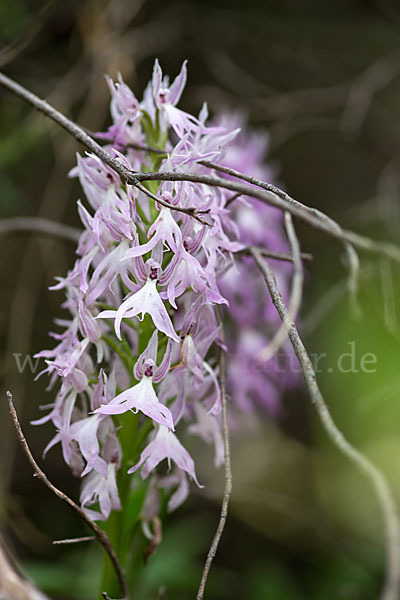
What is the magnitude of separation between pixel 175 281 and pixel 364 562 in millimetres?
1116

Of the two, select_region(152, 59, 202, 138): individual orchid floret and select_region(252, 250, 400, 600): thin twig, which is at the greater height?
select_region(152, 59, 202, 138): individual orchid floret

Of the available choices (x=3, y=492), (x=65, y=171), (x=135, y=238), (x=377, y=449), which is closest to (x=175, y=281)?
(x=135, y=238)

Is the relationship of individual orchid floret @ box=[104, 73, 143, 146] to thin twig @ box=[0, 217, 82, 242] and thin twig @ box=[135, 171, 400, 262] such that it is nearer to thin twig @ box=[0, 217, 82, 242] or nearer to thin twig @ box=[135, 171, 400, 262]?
thin twig @ box=[135, 171, 400, 262]

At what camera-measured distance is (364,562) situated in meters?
1.37

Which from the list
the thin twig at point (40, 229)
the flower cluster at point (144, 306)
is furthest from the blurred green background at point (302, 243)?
→ the flower cluster at point (144, 306)

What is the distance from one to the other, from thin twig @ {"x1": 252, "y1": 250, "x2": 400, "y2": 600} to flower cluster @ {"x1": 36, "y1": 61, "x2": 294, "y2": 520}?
0.20 feet

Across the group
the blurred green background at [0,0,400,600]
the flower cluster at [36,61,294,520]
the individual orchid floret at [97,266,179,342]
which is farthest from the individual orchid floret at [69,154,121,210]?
the blurred green background at [0,0,400,600]

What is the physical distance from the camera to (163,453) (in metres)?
0.54

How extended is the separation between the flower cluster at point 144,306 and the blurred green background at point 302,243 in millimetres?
424

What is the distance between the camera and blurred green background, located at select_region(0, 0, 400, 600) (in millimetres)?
1250

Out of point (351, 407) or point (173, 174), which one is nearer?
point (173, 174)

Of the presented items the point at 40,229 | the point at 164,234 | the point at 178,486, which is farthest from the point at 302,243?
the point at 164,234

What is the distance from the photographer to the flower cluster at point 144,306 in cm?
52

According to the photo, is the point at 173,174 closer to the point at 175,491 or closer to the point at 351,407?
the point at 175,491
